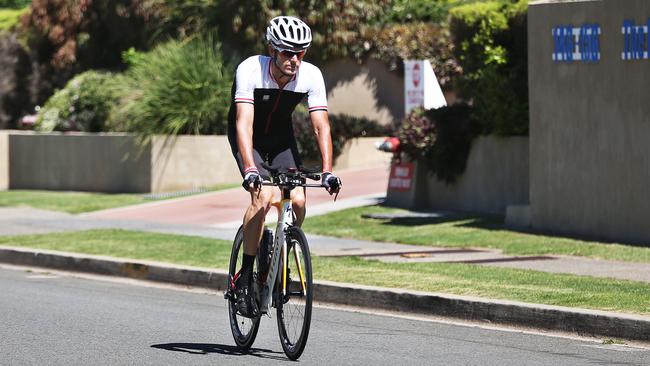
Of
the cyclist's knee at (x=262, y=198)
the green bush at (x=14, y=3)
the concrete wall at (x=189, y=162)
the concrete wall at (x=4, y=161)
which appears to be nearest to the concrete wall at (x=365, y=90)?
the concrete wall at (x=189, y=162)

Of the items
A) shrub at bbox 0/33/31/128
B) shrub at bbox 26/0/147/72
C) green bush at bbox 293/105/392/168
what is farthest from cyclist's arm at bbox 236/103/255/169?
shrub at bbox 0/33/31/128

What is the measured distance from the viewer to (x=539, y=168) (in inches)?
666

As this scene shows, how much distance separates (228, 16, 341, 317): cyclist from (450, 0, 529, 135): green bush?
32.0 ft

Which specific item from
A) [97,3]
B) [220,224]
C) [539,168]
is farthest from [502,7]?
[97,3]

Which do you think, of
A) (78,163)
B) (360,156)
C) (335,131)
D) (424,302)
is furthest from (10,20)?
(424,302)

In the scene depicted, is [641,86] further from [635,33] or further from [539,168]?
[539,168]

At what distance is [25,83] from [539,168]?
19732mm

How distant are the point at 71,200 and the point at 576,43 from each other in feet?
36.8

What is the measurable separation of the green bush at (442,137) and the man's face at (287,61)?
10703 mm

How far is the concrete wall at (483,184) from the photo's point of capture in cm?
1844

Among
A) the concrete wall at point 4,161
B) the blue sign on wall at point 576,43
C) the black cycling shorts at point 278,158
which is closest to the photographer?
→ the black cycling shorts at point 278,158

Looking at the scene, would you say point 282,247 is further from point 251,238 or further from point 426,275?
point 426,275

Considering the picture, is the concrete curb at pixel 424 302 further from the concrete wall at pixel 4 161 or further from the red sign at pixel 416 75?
the concrete wall at pixel 4 161

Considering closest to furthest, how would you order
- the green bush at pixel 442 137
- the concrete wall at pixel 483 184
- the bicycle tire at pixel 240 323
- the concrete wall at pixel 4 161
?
the bicycle tire at pixel 240 323
the concrete wall at pixel 483 184
the green bush at pixel 442 137
the concrete wall at pixel 4 161
